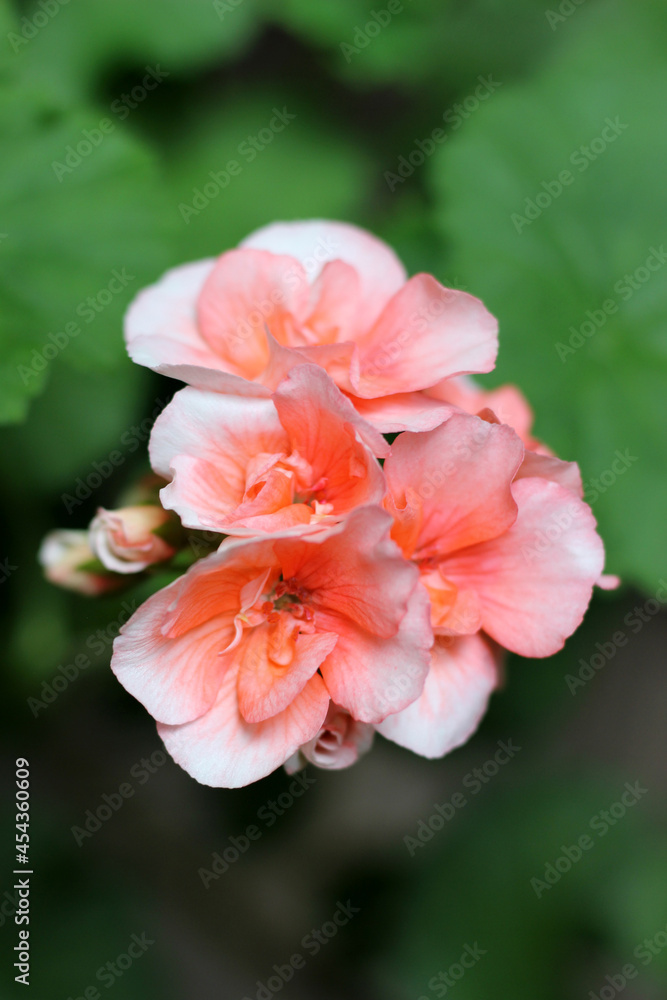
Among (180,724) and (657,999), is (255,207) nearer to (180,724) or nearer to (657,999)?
(180,724)

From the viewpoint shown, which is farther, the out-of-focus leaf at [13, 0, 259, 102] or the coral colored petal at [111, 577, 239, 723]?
the out-of-focus leaf at [13, 0, 259, 102]

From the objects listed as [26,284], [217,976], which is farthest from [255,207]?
[217,976]

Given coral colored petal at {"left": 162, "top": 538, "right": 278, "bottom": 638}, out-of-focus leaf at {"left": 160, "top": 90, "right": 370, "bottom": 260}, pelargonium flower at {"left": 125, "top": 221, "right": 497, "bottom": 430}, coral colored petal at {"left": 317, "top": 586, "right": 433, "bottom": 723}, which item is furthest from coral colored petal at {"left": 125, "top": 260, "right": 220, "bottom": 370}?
out-of-focus leaf at {"left": 160, "top": 90, "right": 370, "bottom": 260}

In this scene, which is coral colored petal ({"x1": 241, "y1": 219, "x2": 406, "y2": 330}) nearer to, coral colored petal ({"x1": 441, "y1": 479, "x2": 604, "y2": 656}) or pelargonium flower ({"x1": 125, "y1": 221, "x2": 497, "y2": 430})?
pelargonium flower ({"x1": 125, "y1": 221, "x2": 497, "y2": 430})

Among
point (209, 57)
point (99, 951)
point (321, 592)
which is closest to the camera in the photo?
point (321, 592)

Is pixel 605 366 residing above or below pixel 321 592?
above

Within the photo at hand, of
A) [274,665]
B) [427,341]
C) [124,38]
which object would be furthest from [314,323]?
[124,38]

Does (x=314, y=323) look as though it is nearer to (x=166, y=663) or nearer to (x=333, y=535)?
(x=333, y=535)
